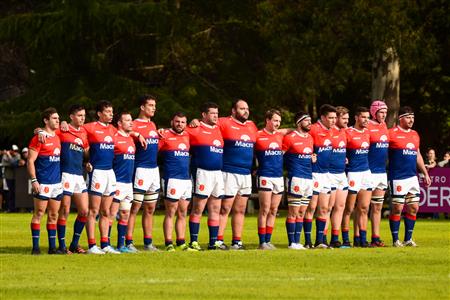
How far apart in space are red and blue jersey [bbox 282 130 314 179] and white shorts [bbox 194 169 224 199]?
135 centimetres

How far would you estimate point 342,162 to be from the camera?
78.4 ft

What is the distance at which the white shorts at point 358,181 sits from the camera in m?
24.1

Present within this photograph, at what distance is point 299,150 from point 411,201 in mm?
2552

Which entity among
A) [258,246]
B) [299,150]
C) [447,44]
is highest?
[447,44]

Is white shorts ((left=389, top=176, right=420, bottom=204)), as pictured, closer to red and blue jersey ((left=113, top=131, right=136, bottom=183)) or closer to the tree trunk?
red and blue jersey ((left=113, top=131, right=136, bottom=183))

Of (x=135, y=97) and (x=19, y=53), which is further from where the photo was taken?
(x=19, y=53)

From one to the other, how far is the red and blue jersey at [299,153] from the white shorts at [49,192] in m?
4.09

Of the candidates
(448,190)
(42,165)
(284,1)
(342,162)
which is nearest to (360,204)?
(342,162)

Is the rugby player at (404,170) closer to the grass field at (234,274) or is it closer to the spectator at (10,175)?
the grass field at (234,274)

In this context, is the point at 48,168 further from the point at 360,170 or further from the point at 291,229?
the point at 360,170

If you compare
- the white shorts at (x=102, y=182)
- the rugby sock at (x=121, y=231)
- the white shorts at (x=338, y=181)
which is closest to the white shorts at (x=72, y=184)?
the white shorts at (x=102, y=182)

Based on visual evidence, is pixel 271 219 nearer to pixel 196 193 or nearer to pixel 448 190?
pixel 196 193

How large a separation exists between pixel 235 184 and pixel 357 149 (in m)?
2.50

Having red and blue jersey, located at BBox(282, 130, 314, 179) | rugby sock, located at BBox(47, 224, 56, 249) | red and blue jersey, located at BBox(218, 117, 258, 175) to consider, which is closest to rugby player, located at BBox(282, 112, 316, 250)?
red and blue jersey, located at BBox(282, 130, 314, 179)
